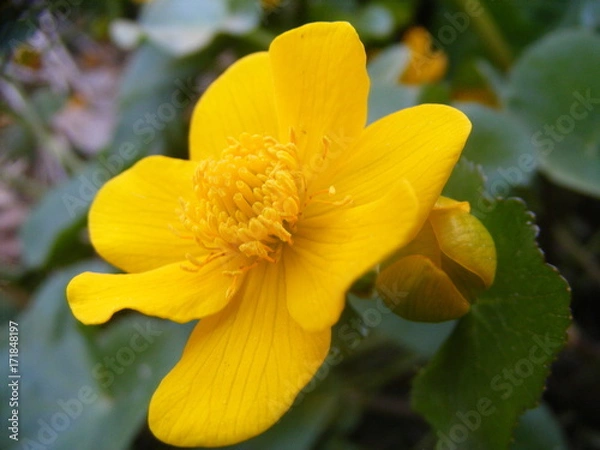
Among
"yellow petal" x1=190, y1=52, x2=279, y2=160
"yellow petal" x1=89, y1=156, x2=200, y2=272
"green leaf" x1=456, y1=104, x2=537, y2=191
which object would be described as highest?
"yellow petal" x1=190, y1=52, x2=279, y2=160

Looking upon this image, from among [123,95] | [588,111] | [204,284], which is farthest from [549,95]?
[123,95]

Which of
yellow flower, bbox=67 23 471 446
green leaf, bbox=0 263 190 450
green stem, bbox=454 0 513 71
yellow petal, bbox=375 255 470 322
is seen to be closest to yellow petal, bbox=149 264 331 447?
yellow flower, bbox=67 23 471 446

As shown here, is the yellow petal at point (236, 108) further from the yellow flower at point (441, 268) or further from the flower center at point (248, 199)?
the yellow flower at point (441, 268)

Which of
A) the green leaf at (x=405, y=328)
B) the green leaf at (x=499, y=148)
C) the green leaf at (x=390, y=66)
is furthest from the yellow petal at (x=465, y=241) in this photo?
the green leaf at (x=390, y=66)

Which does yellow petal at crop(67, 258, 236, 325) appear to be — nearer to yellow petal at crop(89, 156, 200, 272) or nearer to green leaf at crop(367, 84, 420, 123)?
yellow petal at crop(89, 156, 200, 272)

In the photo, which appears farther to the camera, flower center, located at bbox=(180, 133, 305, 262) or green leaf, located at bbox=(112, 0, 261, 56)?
green leaf, located at bbox=(112, 0, 261, 56)

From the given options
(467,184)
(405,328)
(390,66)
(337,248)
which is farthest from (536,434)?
(390,66)

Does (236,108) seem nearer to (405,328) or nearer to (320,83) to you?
(320,83)
